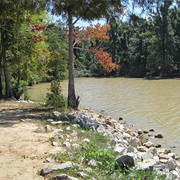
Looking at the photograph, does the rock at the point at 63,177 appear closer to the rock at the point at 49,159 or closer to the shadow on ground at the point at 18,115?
the rock at the point at 49,159

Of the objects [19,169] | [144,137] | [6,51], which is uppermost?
[6,51]

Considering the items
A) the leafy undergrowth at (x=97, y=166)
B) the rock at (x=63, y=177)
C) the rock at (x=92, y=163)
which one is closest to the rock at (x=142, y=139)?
the leafy undergrowth at (x=97, y=166)

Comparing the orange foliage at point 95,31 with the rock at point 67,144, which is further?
the orange foliage at point 95,31

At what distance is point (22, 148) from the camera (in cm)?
587

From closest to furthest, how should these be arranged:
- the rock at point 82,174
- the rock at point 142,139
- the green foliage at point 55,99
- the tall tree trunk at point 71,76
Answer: the rock at point 82,174
the rock at point 142,139
the green foliage at point 55,99
the tall tree trunk at point 71,76

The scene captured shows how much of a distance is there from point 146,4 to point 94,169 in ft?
21.0

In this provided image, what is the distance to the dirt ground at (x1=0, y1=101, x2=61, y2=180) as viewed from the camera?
15.0 ft

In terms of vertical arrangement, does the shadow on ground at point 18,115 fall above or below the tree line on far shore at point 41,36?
below

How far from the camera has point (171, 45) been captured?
49.7 metres

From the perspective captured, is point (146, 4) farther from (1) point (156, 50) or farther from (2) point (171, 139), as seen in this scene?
(1) point (156, 50)

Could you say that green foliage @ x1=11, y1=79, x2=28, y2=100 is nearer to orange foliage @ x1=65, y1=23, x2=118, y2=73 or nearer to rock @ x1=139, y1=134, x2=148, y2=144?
orange foliage @ x1=65, y1=23, x2=118, y2=73

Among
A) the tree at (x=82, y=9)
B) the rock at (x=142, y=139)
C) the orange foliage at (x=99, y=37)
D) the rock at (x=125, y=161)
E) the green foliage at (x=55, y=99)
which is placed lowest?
the rock at (x=142, y=139)

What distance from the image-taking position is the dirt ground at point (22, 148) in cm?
457

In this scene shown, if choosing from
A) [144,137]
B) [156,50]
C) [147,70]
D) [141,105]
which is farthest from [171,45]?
[144,137]
